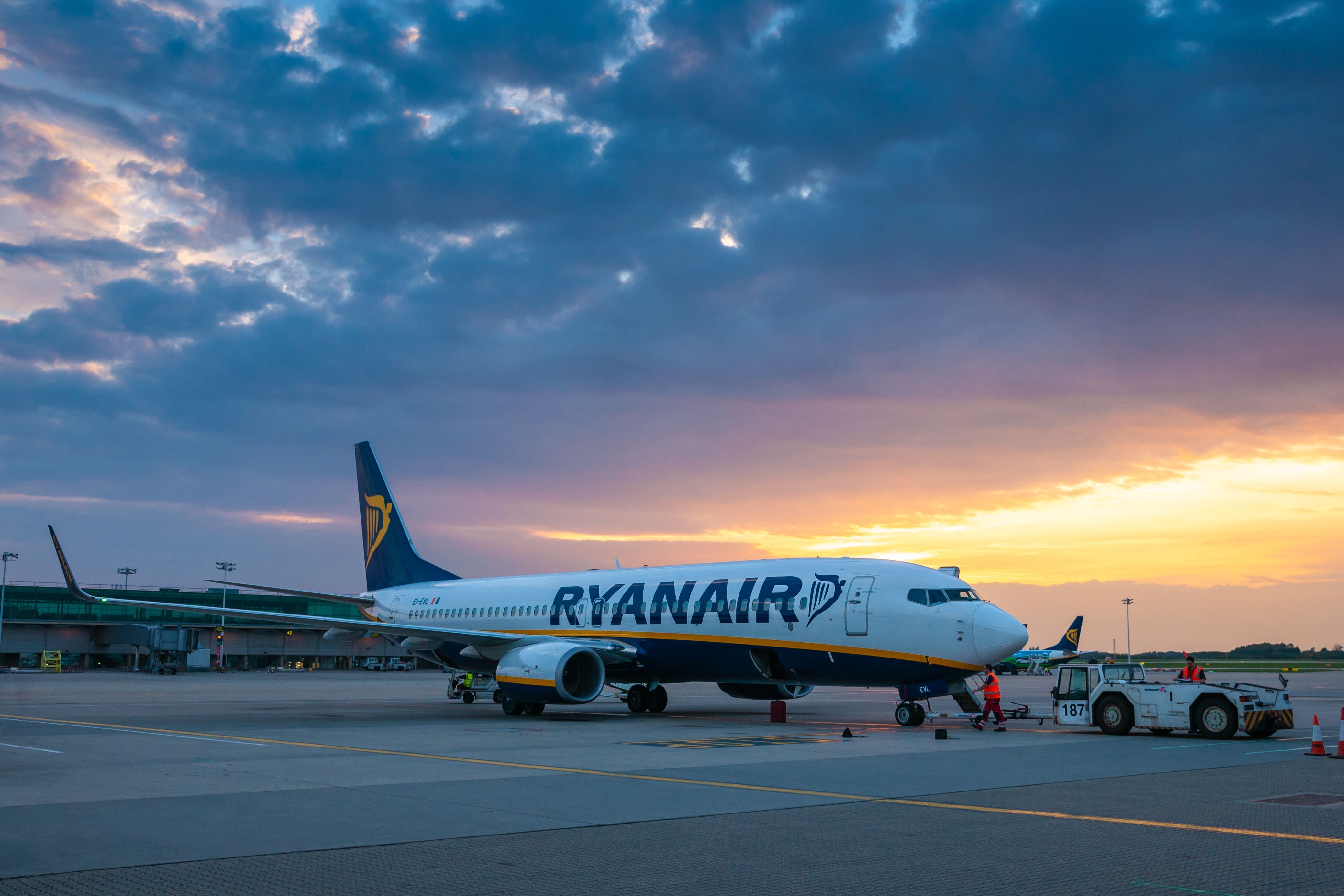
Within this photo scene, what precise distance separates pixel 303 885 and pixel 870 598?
18.3 metres

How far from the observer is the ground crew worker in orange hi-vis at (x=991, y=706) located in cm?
2352

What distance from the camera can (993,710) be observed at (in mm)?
24344

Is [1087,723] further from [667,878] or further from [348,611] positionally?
[348,611]

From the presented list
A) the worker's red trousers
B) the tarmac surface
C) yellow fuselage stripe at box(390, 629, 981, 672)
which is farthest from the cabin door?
the worker's red trousers

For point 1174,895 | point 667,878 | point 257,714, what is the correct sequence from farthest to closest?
point 257,714 < point 667,878 < point 1174,895

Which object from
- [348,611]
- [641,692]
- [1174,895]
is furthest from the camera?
[348,611]

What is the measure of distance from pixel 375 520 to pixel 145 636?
2106 inches

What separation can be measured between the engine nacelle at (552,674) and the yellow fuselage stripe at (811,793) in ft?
25.8

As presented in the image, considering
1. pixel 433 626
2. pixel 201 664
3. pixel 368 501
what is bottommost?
pixel 201 664

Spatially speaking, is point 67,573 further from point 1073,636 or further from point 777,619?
point 1073,636

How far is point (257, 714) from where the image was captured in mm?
28297

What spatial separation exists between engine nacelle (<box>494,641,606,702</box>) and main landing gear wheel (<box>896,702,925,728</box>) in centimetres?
734

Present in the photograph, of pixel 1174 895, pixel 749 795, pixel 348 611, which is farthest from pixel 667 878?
pixel 348 611

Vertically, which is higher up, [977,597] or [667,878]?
[977,597]
